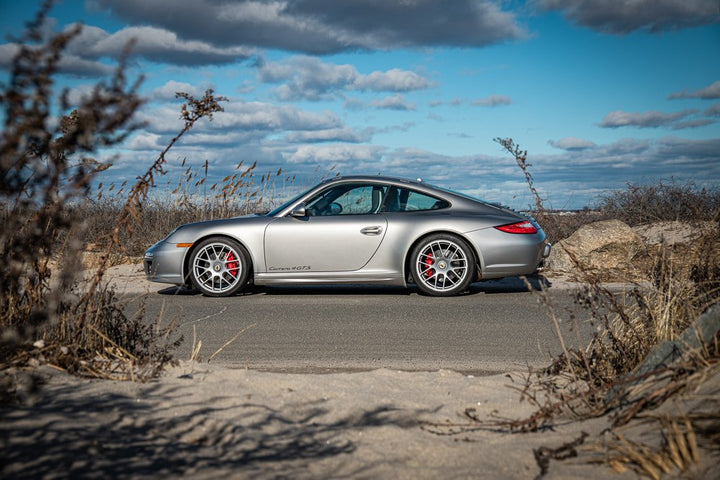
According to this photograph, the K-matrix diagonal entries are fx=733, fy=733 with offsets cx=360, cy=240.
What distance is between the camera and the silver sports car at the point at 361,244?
10141 millimetres

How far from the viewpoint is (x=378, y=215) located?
1036cm

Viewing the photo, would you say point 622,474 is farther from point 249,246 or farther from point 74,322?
point 249,246

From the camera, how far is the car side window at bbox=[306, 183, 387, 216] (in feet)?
34.6

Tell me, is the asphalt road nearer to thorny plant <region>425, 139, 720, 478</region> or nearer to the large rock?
thorny plant <region>425, 139, 720, 478</region>

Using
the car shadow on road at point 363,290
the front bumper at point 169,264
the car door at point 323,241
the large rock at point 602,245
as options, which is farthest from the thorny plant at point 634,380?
the large rock at point 602,245

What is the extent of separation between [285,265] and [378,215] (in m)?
1.49

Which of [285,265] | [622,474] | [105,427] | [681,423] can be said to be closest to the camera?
[622,474]

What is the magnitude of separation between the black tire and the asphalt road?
0.20 metres

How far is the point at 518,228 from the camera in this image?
1025 centimetres

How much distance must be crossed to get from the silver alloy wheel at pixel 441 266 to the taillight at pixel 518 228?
652 millimetres

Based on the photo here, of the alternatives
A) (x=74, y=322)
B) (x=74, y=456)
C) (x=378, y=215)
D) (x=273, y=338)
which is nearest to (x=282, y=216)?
(x=378, y=215)

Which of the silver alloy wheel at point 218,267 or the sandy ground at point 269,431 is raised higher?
the silver alloy wheel at point 218,267

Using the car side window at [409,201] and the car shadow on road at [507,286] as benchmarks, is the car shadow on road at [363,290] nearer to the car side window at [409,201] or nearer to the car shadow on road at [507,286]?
the car shadow on road at [507,286]

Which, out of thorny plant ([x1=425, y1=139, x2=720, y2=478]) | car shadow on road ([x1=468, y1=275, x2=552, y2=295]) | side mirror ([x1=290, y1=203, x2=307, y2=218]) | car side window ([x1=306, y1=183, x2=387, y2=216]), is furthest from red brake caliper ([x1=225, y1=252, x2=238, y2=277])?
thorny plant ([x1=425, y1=139, x2=720, y2=478])
